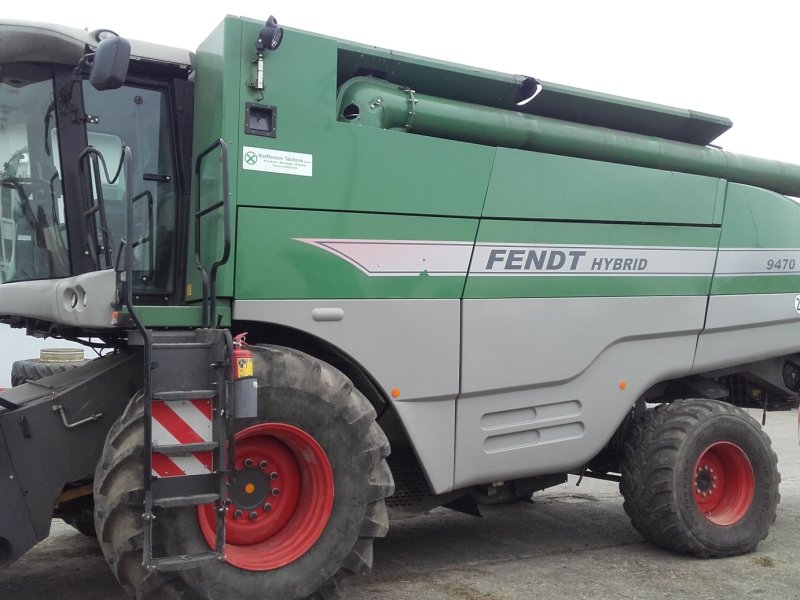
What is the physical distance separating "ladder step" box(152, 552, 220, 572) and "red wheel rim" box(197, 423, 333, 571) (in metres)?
0.28

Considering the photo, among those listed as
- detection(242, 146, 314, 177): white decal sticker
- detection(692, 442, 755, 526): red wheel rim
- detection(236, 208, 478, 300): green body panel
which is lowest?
detection(692, 442, 755, 526): red wheel rim

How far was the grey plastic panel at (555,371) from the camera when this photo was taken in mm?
4730

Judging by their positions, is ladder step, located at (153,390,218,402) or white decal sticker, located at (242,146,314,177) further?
white decal sticker, located at (242,146,314,177)

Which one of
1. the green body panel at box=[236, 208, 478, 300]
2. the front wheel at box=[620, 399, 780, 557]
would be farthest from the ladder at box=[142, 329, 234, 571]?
the front wheel at box=[620, 399, 780, 557]

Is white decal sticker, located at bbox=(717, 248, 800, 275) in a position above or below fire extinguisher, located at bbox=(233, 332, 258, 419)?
above

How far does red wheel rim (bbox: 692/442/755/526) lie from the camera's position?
5.57 meters

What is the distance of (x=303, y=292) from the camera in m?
4.19

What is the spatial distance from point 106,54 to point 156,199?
37.0 inches

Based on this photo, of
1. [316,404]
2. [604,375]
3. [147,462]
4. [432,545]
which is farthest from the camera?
[432,545]

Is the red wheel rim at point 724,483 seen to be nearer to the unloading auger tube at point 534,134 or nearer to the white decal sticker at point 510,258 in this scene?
the white decal sticker at point 510,258

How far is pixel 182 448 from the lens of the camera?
11.6 ft

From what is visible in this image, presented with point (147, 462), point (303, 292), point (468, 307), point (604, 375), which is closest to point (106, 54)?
point (303, 292)

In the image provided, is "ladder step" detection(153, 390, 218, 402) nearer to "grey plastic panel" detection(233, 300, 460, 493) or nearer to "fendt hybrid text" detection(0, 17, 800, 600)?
"fendt hybrid text" detection(0, 17, 800, 600)

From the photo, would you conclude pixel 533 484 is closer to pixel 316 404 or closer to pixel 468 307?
pixel 468 307
